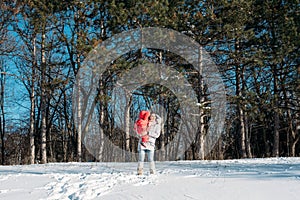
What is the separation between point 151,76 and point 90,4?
149 inches

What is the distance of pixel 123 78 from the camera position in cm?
1209

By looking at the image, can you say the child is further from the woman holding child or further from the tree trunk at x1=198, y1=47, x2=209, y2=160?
the tree trunk at x1=198, y1=47, x2=209, y2=160

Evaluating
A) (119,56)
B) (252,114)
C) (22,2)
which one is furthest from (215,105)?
(22,2)

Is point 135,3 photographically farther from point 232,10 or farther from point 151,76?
point 232,10

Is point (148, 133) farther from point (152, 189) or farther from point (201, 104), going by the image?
point (201, 104)

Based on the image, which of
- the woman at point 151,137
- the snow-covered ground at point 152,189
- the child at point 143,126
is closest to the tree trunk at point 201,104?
the woman at point 151,137

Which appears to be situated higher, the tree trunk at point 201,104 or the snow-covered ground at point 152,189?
the tree trunk at point 201,104

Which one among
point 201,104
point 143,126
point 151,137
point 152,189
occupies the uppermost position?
point 201,104

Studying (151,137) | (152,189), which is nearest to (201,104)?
(151,137)

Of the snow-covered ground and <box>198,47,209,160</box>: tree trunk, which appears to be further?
<box>198,47,209,160</box>: tree trunk

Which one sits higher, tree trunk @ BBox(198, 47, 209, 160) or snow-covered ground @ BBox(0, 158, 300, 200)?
Result: tree trunk @ BBox(198, 47, 209, 160)

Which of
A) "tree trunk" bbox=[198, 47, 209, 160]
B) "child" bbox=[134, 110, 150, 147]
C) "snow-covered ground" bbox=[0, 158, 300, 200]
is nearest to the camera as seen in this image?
"snow-covered ground" bbox=[0, 158, 300, 200]

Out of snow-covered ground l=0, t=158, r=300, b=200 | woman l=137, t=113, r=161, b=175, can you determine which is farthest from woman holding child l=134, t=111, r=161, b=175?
snow-covered ground l=0, t=158, r=300, b=200

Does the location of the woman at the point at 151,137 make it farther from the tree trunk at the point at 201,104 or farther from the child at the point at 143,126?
the tree trunk at the point at 201,104
